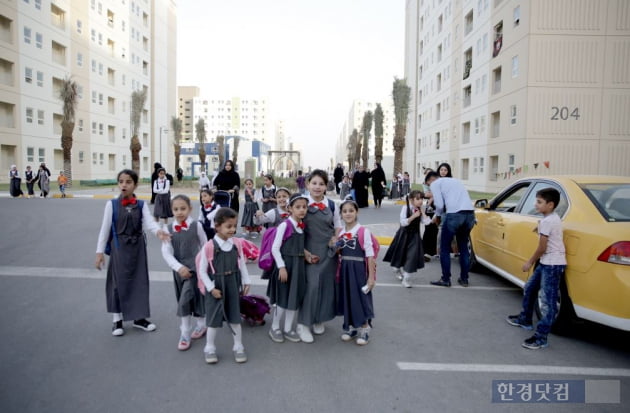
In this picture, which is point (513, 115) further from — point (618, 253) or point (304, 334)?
point (304, 334)

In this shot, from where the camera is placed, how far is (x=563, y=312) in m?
4.39

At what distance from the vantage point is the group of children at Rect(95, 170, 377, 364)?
408 cm

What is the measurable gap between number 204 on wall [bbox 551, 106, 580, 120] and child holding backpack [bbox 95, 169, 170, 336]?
2817 centimetres

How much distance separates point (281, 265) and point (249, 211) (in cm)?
710

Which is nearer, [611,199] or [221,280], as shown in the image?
[221,280]

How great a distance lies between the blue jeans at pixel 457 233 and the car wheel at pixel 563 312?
2.06m

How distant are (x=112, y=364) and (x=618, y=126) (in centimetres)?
3054

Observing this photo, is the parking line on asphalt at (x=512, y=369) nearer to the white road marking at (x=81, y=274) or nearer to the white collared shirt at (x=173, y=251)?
the white collared shirt at (x=173, y=251)

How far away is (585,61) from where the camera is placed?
2580 centimetres

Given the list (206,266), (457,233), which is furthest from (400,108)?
(206,266)

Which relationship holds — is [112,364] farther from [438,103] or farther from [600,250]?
[438,103]

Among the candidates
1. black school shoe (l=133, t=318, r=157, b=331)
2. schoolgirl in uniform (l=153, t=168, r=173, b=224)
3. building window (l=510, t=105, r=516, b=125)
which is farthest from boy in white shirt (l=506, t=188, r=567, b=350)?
building window (l=510, t=105, r=516, b=125)

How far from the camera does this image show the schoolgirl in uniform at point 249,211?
429 inches

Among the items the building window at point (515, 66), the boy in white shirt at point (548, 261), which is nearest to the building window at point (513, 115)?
the building window at point (515, 66)
